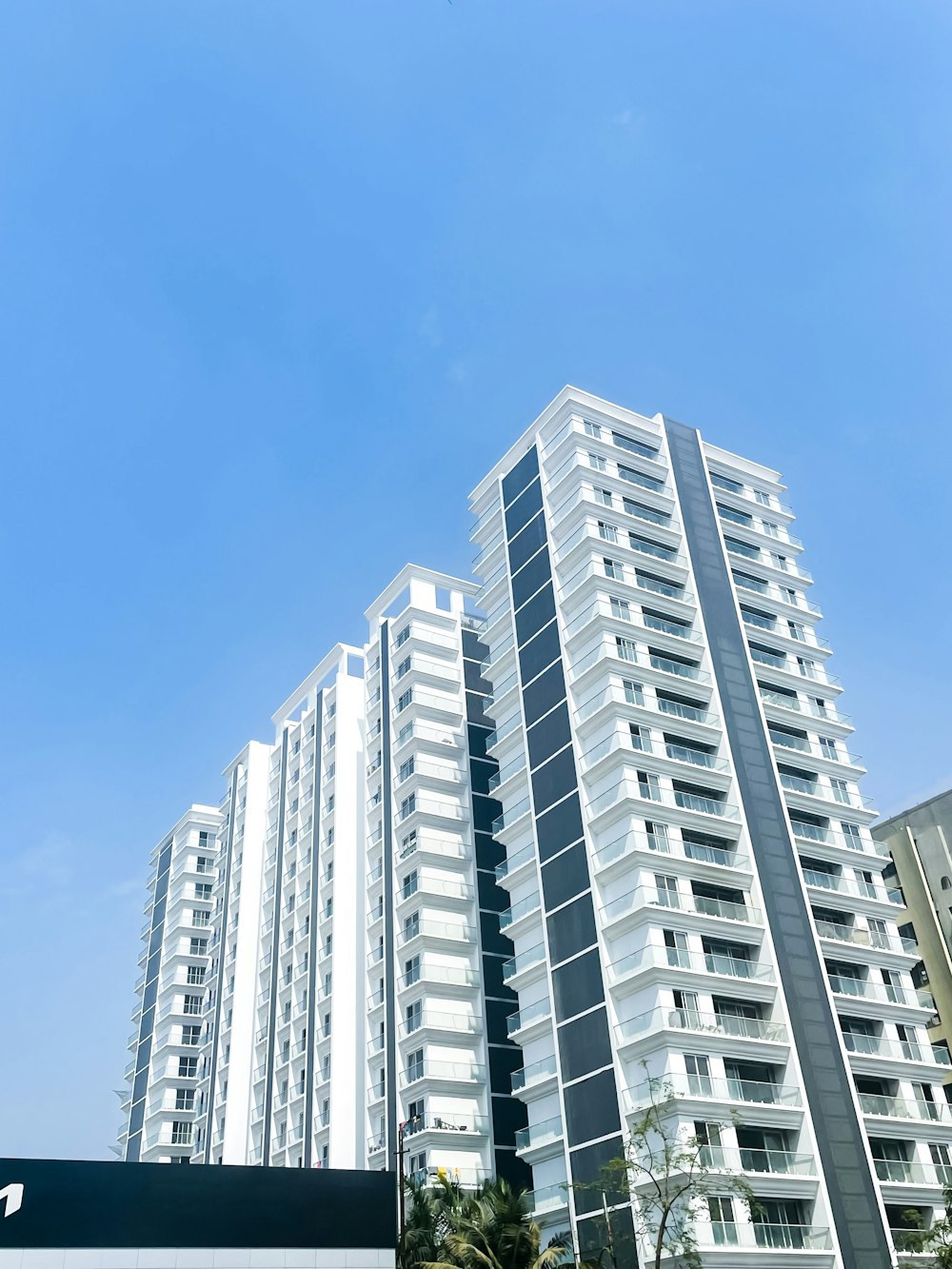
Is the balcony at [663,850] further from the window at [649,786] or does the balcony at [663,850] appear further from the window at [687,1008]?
the window at [687,1008]

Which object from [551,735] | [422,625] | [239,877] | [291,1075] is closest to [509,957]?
[551,735]

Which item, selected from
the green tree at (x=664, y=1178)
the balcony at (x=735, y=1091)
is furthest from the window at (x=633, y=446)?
the green tree at (x=664, y=1178)

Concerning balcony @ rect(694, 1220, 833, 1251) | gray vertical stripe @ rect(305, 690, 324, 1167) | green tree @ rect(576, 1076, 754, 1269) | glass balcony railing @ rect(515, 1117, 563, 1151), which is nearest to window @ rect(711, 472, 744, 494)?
gray vertical stripe @ rect(305, 690, 324, 1167)

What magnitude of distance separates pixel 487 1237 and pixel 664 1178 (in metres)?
6.80

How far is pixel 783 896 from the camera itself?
53.0 m

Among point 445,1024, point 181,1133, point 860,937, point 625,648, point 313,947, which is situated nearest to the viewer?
point 860,937

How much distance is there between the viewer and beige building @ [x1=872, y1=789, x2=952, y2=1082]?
2456 inches

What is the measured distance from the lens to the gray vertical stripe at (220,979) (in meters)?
76.9

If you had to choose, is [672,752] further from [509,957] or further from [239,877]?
[239,877]

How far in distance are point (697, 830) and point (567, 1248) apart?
1845 centimetres

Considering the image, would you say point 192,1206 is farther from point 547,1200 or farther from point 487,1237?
point 547,1200

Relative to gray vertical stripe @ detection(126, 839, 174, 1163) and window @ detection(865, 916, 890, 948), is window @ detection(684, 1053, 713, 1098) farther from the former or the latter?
gray vertical stripe @ detection(126, 839, 174, 1163)

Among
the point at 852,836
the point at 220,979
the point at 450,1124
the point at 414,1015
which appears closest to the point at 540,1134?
the point at 450,1124

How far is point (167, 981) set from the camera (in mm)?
90938
